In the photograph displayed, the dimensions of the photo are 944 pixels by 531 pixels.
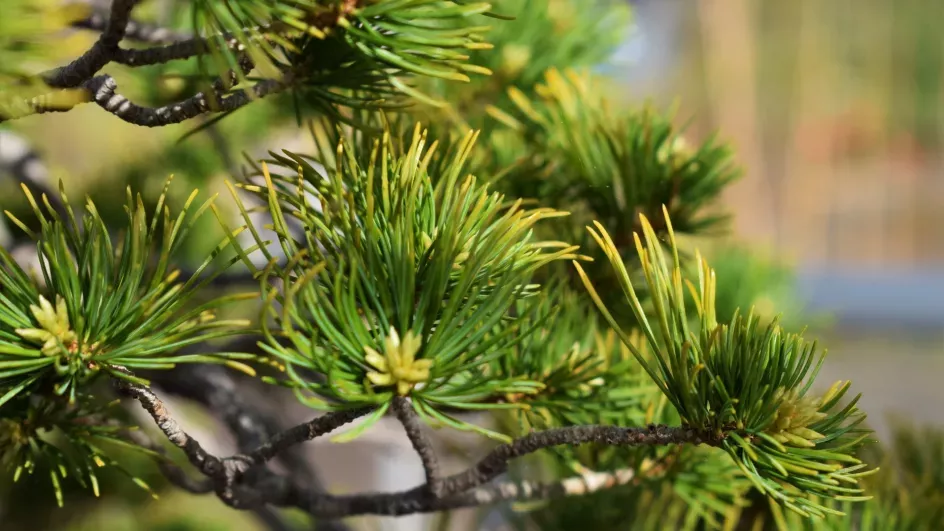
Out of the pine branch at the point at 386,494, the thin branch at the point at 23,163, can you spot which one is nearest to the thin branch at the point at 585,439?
the pine branch at the point at 386,494

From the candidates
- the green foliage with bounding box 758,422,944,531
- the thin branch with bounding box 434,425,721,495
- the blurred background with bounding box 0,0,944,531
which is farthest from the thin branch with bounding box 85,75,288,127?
the blurred background with bounding box 0,0,944,531

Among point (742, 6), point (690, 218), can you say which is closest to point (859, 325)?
point (742, 6)

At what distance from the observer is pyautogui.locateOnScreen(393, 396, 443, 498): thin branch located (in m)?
0.19

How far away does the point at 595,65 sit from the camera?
1.44 feet

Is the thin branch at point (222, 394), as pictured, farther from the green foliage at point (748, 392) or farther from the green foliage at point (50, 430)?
the green foliage at point (748, 392)

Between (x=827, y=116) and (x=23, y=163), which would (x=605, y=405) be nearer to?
(x=23, y=163)

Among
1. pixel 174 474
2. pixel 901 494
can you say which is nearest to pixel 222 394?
pixel 174 474

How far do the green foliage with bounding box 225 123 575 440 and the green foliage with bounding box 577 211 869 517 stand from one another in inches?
1.1

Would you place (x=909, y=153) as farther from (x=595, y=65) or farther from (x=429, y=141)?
(x=429, y=141)

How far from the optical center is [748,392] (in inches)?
7.2

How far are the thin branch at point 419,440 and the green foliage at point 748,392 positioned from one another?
0.18 ft

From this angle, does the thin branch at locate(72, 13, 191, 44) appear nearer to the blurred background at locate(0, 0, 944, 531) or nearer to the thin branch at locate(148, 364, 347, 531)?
the thin branch at locate(148, 364, 347, 531)

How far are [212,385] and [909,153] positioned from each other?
1.84 meters

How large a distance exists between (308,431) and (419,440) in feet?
0.11
